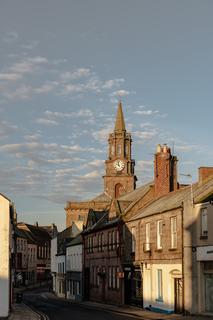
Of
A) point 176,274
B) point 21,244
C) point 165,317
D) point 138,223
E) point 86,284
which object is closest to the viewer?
point 165,317

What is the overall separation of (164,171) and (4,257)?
19609 mm

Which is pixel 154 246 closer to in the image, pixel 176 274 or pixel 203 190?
pixel 176 274

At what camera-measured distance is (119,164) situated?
130750mm

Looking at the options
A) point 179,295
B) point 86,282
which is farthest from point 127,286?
point 86,282

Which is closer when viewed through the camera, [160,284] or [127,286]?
[160,284]

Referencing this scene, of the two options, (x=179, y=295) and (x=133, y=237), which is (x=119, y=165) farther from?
(x=179, y=295)

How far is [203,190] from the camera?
39.6m

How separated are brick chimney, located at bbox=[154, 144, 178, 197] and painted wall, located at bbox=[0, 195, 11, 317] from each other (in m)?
18.1

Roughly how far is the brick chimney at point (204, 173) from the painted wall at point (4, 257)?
14972 millimetres

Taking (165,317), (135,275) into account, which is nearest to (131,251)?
(135,275)

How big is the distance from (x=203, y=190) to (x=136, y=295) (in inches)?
558

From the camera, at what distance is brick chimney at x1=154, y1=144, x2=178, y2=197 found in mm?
51000

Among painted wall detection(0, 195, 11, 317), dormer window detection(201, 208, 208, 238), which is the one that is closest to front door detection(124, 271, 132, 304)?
dormer window detection(201, 208, 208, 238)

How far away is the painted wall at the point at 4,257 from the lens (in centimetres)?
3584
